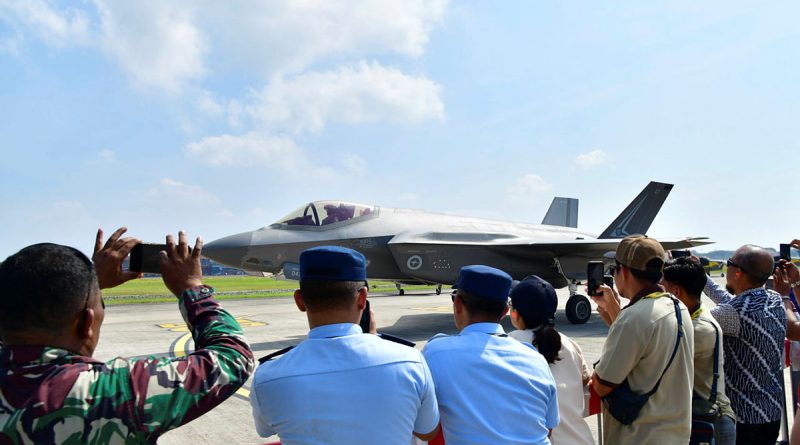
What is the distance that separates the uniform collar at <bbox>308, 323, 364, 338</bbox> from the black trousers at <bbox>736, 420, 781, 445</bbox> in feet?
9.64

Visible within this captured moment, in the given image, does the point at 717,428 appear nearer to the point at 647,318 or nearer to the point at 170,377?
the point at 647,318

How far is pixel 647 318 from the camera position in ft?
8.96

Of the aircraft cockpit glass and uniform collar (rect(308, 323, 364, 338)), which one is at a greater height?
the aircraft cockpit glass

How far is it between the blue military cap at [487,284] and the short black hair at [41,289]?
1.58 m

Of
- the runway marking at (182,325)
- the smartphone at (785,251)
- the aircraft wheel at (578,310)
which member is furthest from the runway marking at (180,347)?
the aircraft wheel at (578,310)

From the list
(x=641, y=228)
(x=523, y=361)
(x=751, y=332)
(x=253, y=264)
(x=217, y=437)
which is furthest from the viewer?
(x=641, y=228)

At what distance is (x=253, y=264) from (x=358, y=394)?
419 inches

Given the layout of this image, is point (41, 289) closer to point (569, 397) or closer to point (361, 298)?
point (361, 298)

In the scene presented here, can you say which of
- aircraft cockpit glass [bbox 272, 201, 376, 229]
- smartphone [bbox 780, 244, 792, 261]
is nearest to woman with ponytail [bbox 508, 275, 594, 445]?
smartphone [bbox 780, 244, 792, 261]

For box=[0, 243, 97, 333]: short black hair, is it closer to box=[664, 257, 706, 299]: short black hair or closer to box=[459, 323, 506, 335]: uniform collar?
box=[459, 323, 506, 335]: uniform collar

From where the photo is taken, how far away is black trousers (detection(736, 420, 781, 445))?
11.2 ft

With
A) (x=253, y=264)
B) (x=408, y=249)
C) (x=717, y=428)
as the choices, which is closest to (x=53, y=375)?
(x=717, y=428)

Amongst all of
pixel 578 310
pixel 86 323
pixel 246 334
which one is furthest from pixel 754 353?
pixel 578 310

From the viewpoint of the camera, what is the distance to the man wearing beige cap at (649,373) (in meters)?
2.73
